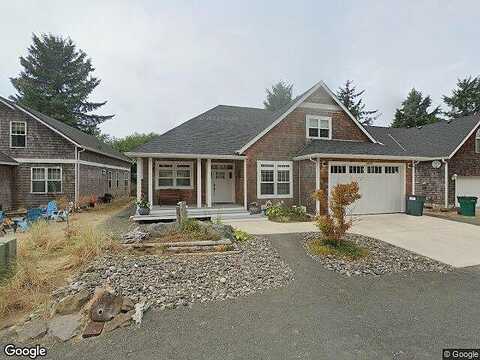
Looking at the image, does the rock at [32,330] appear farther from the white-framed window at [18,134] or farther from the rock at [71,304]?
the white-framed window at [18,134]

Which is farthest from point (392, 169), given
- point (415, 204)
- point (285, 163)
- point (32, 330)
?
point (32, 330)

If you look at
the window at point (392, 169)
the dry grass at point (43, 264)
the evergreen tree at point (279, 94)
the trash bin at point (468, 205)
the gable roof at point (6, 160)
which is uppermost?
the evergreen tree at point (279, 94)

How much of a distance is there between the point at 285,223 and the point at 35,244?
8.73 m

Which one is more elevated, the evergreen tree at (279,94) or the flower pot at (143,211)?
the evergreen tree at (279,94)

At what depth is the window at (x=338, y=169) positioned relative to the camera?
13.0m

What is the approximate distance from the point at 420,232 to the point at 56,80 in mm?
44716

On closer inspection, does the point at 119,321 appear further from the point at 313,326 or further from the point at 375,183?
the point at 375,183

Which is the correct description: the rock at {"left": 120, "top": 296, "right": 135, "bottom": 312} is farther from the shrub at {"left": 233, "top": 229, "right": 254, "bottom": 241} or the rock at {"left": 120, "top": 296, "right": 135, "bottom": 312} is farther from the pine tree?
the pine tree

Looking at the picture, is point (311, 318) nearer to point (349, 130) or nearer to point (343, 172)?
point (343, 172)

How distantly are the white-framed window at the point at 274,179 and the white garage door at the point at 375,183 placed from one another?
2.31m

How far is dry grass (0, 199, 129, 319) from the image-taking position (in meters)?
4.33

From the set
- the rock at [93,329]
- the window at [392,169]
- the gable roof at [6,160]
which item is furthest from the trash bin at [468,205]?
the gable roof at [6,160]

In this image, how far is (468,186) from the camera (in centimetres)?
1769

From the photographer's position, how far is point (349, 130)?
15.7 meters
